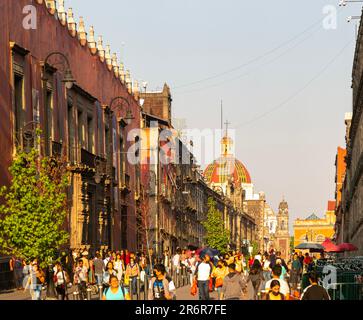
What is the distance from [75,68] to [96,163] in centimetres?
518

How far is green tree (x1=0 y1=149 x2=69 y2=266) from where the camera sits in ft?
109

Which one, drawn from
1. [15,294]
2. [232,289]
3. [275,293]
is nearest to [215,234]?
[15,294]

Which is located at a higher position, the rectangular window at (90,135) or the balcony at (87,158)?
the rectangular window at (90,135)

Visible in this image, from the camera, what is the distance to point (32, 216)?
1328 inches

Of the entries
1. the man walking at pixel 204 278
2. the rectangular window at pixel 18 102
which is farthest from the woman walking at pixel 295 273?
the man walking at pixel 204 278

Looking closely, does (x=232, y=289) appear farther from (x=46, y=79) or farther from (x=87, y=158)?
(x=87, y=158)

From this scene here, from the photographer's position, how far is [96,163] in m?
54.8

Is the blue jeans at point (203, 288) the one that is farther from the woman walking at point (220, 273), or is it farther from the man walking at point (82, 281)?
the man walking at point (82, 281)

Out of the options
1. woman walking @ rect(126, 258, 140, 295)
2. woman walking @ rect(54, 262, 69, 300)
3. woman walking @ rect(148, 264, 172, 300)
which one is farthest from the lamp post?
woman walking @ rect(148, 264, 172, 300)

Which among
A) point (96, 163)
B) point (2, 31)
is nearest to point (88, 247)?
point (96, 163)

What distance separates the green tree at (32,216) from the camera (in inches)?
1308

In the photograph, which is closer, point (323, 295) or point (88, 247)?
point (323, 295)

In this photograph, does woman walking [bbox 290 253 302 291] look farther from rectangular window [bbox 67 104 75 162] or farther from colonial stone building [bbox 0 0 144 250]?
rectangular window [bbox 67 104 75 162]
